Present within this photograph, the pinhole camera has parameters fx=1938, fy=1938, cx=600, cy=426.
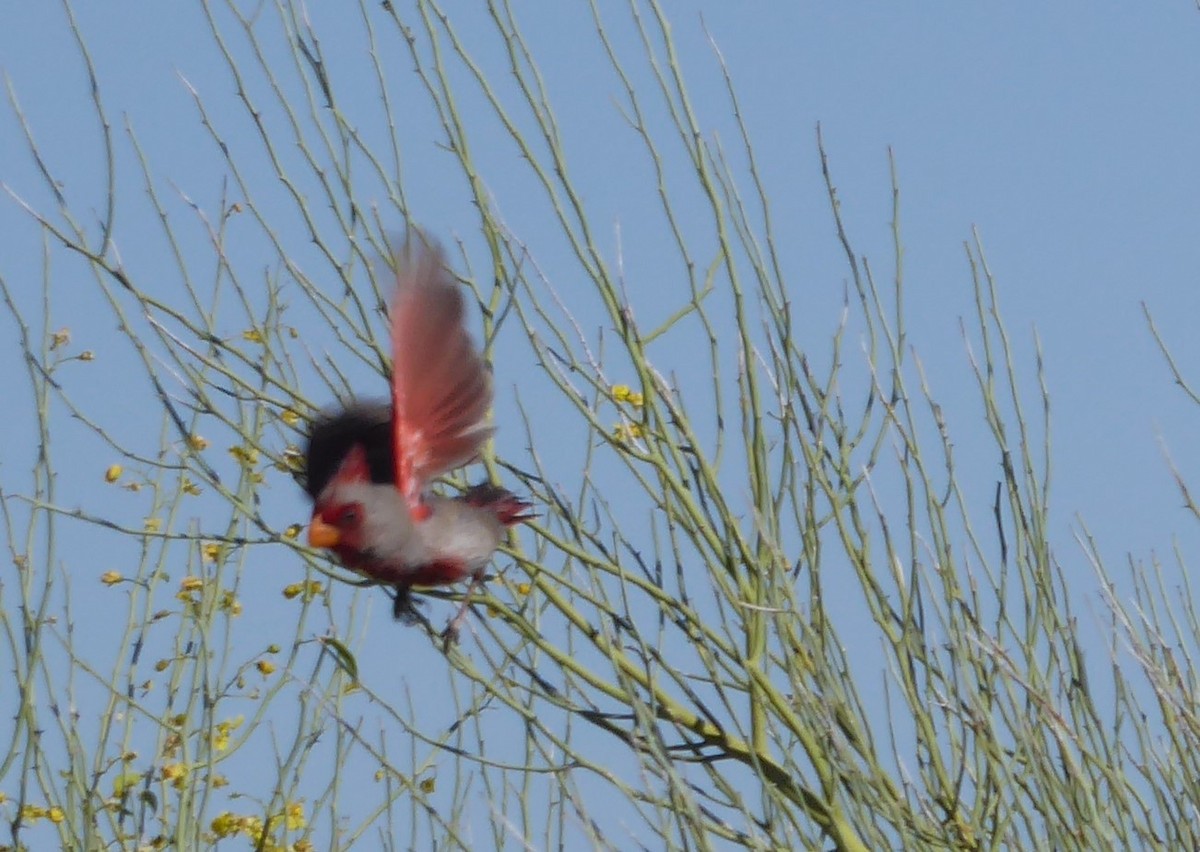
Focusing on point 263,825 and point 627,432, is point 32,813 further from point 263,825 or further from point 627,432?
point 627,432

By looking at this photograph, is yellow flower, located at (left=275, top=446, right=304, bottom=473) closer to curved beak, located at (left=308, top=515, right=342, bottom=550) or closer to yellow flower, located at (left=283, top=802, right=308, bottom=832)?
A: curved beak, located at (left=308, top=515, right=342, bottom=550)

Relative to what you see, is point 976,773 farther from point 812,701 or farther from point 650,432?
point 650,432

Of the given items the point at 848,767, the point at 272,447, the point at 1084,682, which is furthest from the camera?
the point at 272,447

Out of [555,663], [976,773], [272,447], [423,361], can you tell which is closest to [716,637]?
[555,663]

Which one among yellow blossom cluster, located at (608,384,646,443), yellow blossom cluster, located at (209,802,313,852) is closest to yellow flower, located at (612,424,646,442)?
yellow blossom cluster, located at (608,384,646,443)

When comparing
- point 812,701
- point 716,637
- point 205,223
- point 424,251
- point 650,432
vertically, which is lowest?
point 812,701

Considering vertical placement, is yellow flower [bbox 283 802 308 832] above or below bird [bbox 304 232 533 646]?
below

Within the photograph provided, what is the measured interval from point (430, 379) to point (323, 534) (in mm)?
439

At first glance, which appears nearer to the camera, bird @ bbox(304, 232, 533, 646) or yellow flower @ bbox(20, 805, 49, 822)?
bird @ bbox(304, 232, 533, 646)

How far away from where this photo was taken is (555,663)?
14.0 ft

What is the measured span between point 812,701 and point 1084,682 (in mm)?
706

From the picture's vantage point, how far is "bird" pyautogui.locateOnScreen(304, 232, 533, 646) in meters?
4.21

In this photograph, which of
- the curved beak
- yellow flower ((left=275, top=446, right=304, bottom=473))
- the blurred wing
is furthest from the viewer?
yellow flower ((left=275, top=446, right=304, bottom=473))

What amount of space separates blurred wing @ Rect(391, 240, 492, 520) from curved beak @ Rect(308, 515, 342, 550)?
19cm
